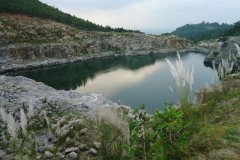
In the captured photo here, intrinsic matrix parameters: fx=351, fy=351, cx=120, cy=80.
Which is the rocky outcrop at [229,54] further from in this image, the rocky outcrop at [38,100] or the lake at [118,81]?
the rocky outcrop at [38,100]

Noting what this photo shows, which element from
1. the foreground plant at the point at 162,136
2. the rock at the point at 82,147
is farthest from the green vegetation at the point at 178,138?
the rock at the point at 82,147

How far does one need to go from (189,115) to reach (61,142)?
14.9 feet

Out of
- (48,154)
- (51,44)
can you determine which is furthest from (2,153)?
(51,44)

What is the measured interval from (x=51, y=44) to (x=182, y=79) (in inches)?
2183

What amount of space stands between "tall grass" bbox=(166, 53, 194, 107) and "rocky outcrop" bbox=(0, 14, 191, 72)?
143ft

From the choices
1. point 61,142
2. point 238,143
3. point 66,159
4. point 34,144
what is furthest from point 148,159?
point 34,144

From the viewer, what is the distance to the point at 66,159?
9.57 metres

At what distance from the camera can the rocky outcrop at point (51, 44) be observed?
5481 centimetres

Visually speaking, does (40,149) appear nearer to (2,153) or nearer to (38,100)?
(2,153)

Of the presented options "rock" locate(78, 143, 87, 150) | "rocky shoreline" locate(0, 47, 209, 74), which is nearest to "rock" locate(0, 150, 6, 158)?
"rock" locate(78, 143, 87, 150)

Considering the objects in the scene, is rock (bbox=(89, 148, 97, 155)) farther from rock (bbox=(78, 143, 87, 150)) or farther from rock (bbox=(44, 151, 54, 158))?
rock (bbox=(44, 151, 54, 158))

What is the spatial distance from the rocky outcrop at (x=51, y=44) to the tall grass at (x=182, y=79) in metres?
43.6

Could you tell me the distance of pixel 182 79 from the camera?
7754 mm

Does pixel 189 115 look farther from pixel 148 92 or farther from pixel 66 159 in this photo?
pixel 148 92
